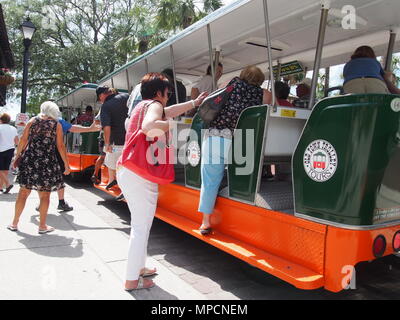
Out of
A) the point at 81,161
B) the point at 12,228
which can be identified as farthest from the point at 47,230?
the point at 81,161

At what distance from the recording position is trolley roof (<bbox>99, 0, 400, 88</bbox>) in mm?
3498

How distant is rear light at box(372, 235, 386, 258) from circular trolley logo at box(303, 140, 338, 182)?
55 cm

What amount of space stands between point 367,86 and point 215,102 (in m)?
1.38

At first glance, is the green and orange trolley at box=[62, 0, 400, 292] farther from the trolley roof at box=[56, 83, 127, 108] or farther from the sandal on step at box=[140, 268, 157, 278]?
the trolley roof at box=[56, 83, 127, 108]

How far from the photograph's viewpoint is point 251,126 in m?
3.17

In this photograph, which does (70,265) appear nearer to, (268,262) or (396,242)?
(268,262)

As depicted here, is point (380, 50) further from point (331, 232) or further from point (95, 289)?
point (95, 289)

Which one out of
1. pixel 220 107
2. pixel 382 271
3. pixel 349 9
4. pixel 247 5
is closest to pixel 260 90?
pixel 220 107

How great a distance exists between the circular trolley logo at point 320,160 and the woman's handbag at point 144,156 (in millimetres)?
1140

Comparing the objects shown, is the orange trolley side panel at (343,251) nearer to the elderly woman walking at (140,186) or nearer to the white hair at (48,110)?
the elderly woman walking at (140,186)

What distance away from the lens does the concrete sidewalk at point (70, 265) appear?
2988 millimetres

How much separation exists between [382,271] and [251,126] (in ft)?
7.07
